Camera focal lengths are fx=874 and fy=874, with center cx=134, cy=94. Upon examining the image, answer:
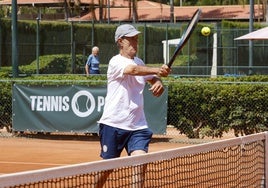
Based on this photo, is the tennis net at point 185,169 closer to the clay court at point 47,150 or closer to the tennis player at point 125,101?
the tennis player at point 125,101

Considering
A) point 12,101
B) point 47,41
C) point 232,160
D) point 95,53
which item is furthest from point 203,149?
point 47,41

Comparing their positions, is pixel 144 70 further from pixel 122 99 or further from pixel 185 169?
pixel 185 169

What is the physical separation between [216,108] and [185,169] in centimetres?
922

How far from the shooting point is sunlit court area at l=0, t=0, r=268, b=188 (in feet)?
24.8

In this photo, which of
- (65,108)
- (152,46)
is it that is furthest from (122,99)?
(152,46)

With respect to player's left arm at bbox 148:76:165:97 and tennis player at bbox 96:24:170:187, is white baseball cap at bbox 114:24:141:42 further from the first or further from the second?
player's left arm at bbox 148:76:165:97

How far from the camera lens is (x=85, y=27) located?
40.5 m

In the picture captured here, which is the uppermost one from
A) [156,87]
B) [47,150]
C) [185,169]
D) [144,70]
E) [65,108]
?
[144,70]

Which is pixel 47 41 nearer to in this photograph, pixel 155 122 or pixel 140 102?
pixel 155 122

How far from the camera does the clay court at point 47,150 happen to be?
45.4 feet

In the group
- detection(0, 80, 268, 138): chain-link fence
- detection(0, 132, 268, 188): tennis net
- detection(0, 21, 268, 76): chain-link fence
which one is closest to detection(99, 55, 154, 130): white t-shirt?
detection(0, 132, 268, 188): tennis net

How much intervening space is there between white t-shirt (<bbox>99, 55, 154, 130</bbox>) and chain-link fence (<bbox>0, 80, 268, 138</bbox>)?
9.25 m

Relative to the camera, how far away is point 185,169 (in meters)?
8.30

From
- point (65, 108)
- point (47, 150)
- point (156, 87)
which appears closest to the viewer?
point (156, 87)
